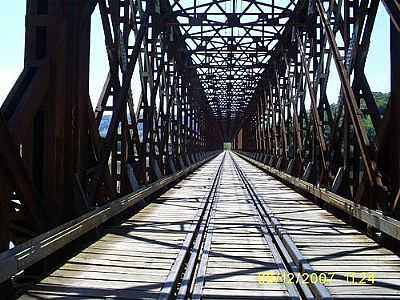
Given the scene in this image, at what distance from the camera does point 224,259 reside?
22.5 ft

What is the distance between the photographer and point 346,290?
17.4 feet

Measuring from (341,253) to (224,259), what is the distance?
1593mm

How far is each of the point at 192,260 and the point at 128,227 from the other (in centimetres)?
278

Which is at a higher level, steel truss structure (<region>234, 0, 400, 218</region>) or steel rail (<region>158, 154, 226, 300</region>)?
steel truss structure (<region>234, 0, 400, 218</region>)

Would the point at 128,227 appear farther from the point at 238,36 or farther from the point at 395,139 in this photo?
the point at 238,36

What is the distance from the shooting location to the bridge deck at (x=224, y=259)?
531 centimetres

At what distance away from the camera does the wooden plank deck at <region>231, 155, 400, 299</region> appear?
17.7 feet

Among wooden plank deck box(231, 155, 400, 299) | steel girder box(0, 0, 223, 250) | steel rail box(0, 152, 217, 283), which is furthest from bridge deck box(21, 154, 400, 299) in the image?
steel girder box(0, 0, 223, 250)
